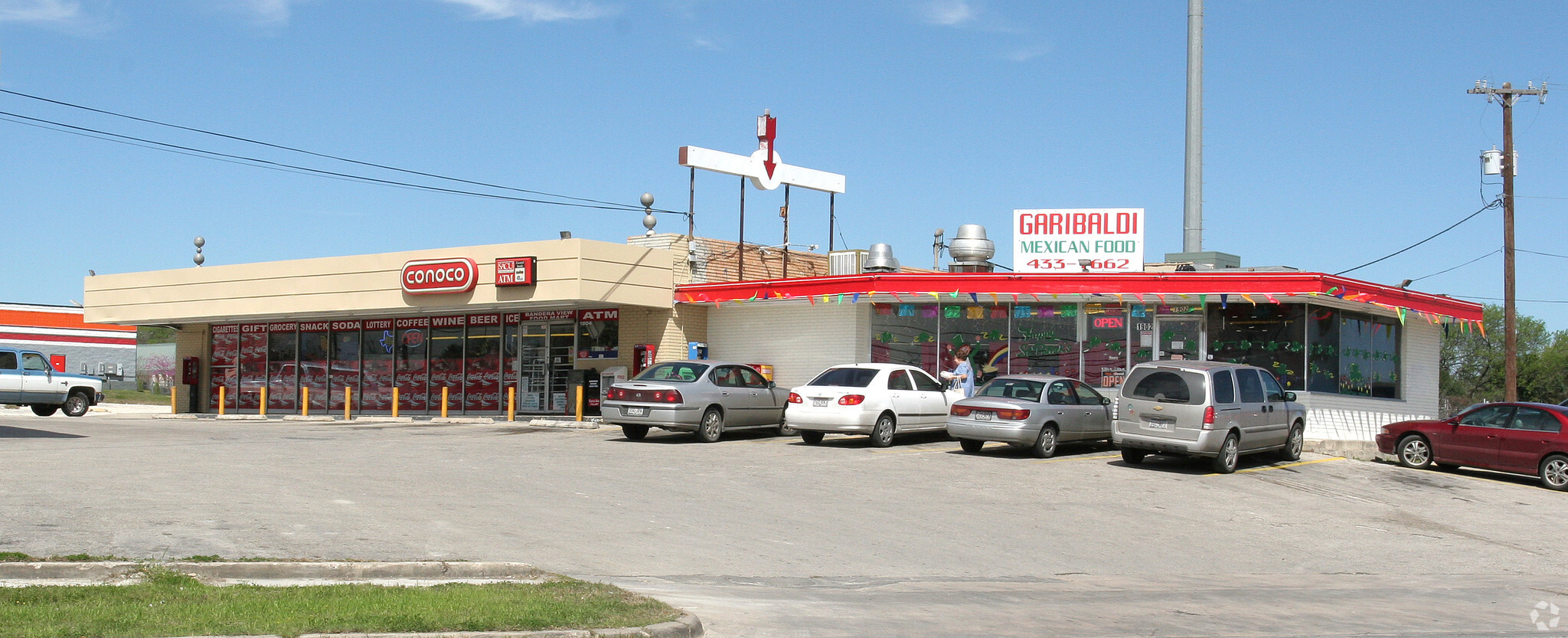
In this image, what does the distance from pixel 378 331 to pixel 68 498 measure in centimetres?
2296

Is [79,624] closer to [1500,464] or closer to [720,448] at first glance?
[720,448]

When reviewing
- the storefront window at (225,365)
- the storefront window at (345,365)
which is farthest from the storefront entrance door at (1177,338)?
the storefront window at (225,365)

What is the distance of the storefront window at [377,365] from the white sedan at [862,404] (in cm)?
1669

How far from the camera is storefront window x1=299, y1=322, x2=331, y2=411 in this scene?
36094 mm

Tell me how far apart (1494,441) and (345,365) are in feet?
94.7

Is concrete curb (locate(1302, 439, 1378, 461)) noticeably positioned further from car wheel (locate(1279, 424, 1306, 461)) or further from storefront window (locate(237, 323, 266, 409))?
storefront window (locate(237, 323, 266, 409))

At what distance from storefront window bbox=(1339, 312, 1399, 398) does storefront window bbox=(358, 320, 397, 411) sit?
79.0ft

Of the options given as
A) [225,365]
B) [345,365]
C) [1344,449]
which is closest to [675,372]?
[1344,449]

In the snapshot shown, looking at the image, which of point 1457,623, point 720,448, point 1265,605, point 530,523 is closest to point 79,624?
point 530,523

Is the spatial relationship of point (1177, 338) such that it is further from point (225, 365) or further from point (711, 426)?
point (225, 365)

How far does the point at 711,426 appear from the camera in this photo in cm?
2180

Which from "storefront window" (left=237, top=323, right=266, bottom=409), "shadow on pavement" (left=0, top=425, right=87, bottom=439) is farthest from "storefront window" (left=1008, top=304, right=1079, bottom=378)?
"storefront window" (left=237, top=323, right=266, bottom=409)

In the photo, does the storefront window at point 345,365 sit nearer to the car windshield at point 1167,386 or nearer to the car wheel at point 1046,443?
the car wheel at point 1046,443

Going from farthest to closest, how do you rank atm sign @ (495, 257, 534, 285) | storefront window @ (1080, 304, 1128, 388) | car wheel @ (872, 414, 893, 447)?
atm sign @ (495, 257, 534, 285), storefront window @ (1080, 304, 1128, 388), car wheel @ (872, 414, 893, 447)
